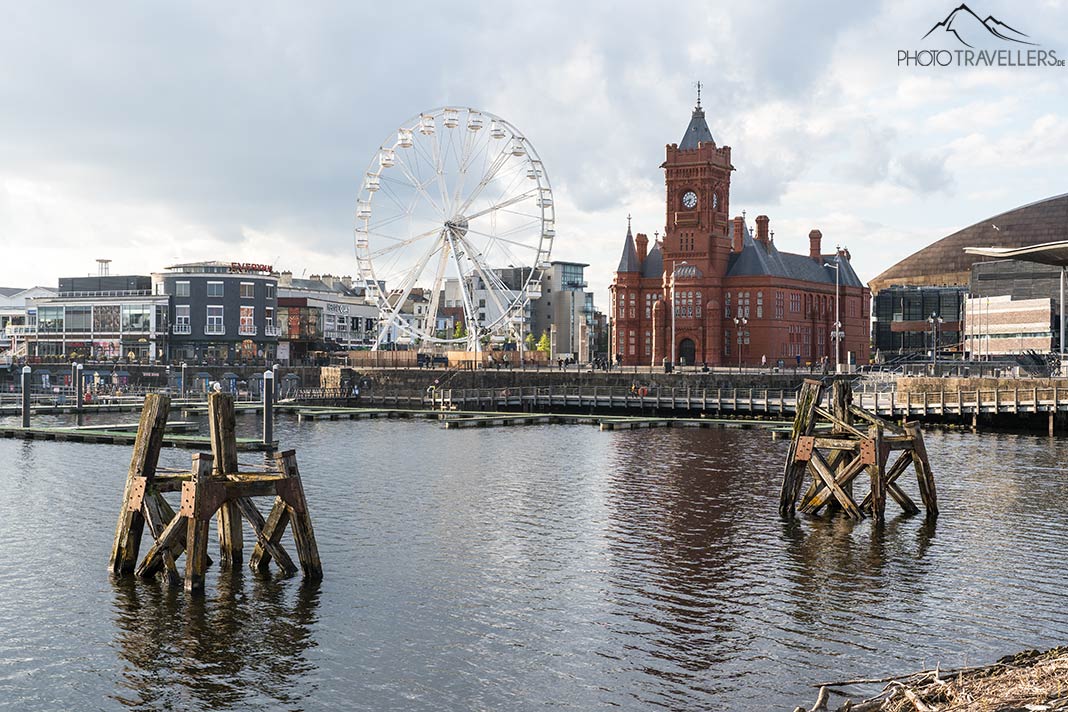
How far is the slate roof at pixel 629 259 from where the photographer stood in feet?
441

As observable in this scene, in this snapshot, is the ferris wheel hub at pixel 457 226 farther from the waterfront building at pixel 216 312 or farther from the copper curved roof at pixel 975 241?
the copper curved roof at pixel 975 241

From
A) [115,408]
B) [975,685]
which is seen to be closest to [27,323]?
[115,408]

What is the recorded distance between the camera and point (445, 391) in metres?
99.6

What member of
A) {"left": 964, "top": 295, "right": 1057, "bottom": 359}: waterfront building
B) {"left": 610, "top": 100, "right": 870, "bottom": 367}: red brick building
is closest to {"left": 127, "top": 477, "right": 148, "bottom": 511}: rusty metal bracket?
{"left": 610, "top": 100, "right": 870, "bottom": 367}: red brick building

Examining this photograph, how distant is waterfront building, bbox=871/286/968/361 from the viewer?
150m

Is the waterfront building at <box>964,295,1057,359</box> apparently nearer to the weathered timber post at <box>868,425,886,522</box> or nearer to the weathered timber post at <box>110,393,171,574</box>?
the weathered timber post at <box>868,425,886,522</box>

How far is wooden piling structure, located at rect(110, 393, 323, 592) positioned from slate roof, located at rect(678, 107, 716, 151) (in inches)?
4145

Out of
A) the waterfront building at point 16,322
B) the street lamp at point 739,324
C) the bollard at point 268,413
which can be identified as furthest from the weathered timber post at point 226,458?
the waterfront building at point 16,322

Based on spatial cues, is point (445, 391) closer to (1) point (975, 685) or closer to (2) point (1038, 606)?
(2) point (1038, 606)

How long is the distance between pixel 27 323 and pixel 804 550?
149901mm

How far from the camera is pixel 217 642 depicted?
2286 cm

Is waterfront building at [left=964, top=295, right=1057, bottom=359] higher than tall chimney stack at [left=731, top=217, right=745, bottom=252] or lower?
lower

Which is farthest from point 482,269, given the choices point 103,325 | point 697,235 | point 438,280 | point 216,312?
point 103,325

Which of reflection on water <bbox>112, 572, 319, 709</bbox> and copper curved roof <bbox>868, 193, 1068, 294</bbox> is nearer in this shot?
reflection on water <bbox>112, 572, 319, 709</bbox>
